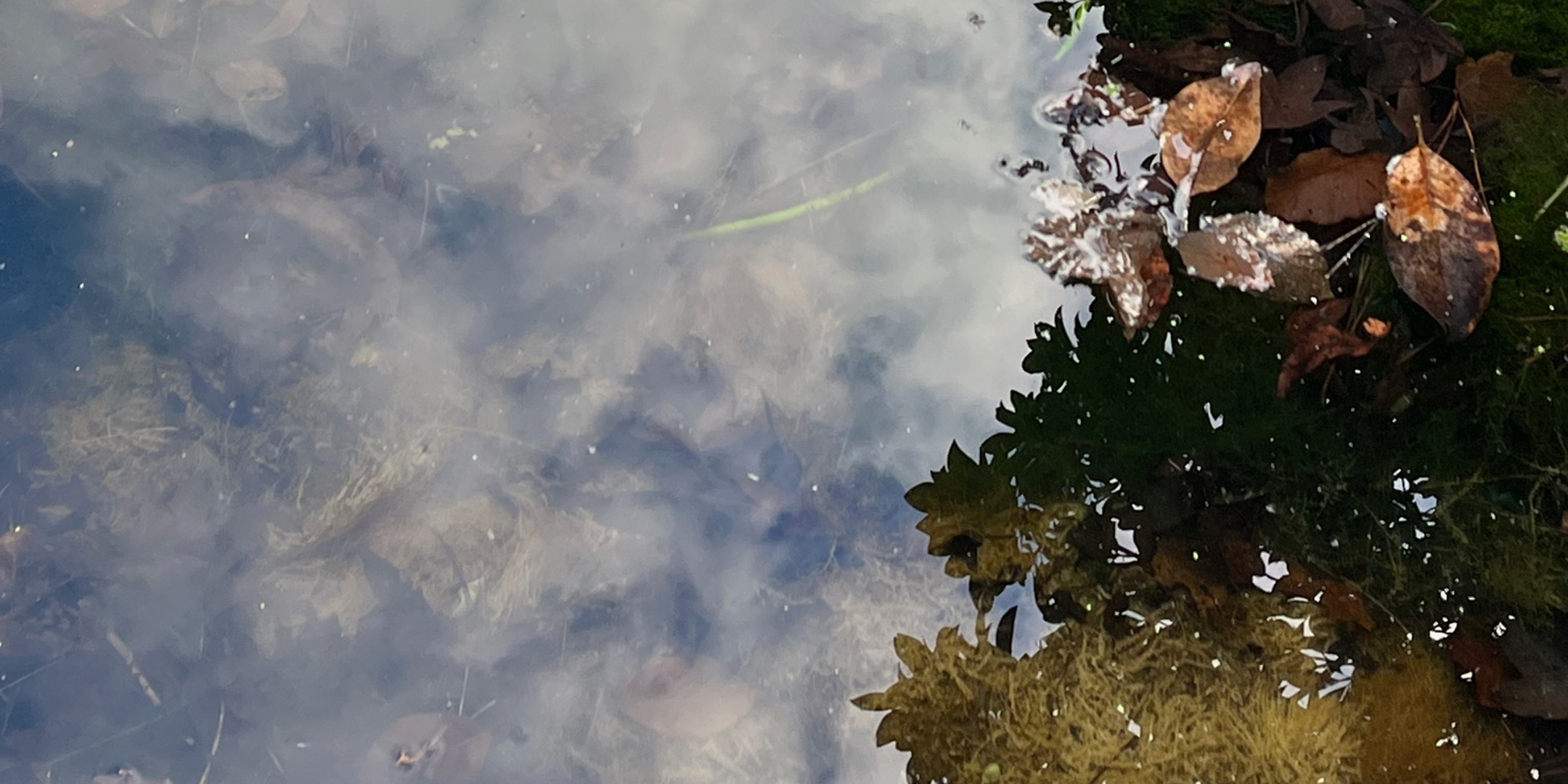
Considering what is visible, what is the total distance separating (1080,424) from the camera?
146 cm

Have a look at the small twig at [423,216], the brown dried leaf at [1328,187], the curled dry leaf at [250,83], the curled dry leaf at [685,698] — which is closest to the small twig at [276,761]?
the curled dry leaf at [685,698]

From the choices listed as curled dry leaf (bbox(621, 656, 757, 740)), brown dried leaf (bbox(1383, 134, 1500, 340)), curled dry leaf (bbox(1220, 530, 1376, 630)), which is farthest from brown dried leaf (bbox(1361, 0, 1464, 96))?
curled dry leaf (bbox(621, 656, 757, 740))

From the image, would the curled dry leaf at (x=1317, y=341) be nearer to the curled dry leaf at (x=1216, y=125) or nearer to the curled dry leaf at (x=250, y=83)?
the curled dry leaf at (x=1216, y=125)

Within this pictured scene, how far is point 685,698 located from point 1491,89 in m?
1.50

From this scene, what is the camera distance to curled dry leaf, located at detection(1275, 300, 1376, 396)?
140cm

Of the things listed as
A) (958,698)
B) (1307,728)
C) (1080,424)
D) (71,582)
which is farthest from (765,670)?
(71,582)

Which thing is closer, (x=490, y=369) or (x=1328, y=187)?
(x=1328, y=187)

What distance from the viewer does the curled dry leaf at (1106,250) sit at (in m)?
1.45

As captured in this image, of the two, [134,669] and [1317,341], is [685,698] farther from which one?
[1317,341]

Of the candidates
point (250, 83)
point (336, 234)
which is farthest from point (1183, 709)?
point (250, 83)

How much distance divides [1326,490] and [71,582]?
6.30ft

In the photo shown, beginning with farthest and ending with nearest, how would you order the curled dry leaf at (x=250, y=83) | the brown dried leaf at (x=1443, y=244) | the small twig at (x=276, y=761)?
the curled dry leaf at (x=250, y=83) → the small twig at (x=276, y=761) → the brown dried leaf at (x=1443, y=244)

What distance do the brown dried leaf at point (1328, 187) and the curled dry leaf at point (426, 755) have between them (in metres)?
1.44

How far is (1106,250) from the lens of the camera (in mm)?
1467
